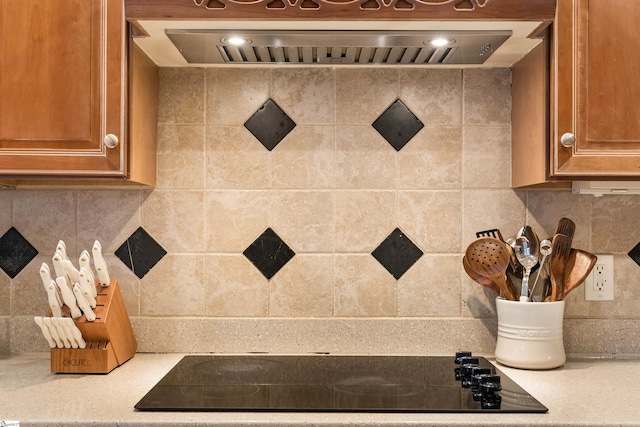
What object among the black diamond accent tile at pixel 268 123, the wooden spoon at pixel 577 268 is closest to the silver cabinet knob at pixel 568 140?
the wooden spoon at pixel 577 268

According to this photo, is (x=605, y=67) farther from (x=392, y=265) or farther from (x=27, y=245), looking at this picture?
(x=27, y=245)

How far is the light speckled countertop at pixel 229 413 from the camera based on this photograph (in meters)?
1.20

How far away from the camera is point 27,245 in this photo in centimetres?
181

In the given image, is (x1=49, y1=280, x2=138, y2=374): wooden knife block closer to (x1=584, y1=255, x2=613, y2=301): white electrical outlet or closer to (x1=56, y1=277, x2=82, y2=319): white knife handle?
(x1=56, y1=277, x2=82, y2=319): white knife handle

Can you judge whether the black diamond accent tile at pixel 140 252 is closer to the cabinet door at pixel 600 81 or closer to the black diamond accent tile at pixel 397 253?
the black diamond accent tile at pixel 397 253

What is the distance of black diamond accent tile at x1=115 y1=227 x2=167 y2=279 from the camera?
5.95ft

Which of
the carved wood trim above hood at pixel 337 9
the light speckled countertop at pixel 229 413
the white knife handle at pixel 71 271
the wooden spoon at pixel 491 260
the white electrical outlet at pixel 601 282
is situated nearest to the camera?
the light speckled countertop at pixel 229 413

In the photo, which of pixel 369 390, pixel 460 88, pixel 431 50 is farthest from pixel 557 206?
pixel 369 390

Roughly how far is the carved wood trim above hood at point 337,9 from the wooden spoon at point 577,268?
68 centimetres

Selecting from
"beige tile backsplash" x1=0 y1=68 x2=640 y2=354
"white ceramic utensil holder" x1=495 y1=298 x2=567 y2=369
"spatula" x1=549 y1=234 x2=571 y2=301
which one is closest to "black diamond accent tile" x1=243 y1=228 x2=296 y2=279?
"beige tile backsplash" x1=0 y1=68 x2=640 y2=354

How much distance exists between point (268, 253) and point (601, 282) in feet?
3.32

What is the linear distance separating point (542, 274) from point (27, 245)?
1.55 metres

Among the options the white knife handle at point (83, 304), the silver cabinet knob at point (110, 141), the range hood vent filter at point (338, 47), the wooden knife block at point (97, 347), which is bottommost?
the wooden knife block at point (97, 347)

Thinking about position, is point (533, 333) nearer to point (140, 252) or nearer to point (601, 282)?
point (601, 282)
